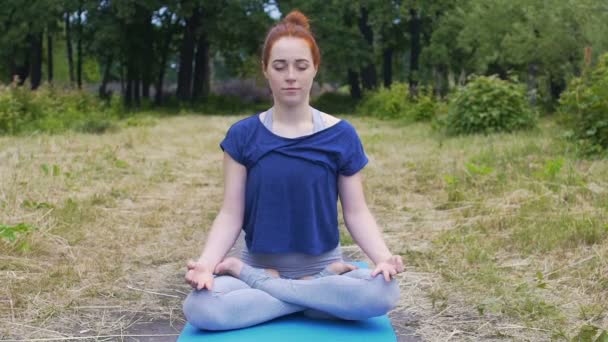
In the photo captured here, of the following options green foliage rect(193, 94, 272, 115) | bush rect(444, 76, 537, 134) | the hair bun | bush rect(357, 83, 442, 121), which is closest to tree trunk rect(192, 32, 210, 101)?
green foliage rect(193, 94, 272, 115)

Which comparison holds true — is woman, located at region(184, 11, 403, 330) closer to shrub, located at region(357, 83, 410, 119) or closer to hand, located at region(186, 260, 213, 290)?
hand, located at region(186, 260, 213, 290)

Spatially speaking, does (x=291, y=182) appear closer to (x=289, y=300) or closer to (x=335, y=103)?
(x=289, y=300)

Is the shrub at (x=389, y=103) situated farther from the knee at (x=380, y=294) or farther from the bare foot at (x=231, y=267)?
the knee at (x=380, y=294)

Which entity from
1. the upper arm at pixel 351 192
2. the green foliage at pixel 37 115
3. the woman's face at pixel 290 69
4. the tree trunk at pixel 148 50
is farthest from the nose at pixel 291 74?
the tree trunk at pixel 148 50

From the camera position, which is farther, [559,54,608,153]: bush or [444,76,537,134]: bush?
[444,76,537,134]: bush

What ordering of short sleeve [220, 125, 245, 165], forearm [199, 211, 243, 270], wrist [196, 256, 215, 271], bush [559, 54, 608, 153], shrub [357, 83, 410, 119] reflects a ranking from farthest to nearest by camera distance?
shrub [357, 83, 410, 119] < bush [559, 54, 608, 153] < short sleeve [220, 125, 245, 165] < forearm [199, 211, 243, 270] < wrist [196, 256, 215, 271]

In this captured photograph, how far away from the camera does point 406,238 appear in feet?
18.7

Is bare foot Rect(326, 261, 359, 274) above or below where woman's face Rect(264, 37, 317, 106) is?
below

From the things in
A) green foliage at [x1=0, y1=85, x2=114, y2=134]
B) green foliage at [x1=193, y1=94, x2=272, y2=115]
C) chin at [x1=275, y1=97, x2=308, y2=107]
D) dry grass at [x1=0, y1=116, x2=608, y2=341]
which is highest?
chin at [x1=275, y1=97, x2=308, y2=107]

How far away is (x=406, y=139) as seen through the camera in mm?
13055

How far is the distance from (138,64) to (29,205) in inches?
1009

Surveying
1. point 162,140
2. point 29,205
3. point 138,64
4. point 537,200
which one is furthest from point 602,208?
point 138,64

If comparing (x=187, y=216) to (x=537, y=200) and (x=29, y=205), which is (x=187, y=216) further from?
(x=537, y=200)

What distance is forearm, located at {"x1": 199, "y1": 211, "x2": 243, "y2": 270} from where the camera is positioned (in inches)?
A: 112
